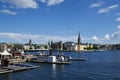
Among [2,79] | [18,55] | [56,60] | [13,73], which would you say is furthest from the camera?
[18,55]

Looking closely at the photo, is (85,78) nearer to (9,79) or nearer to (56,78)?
(56,78)

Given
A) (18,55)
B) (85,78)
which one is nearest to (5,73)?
(85,78)

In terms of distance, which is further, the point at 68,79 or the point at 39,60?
the point at 39,60

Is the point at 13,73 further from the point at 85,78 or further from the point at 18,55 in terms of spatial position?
the point at 18,55

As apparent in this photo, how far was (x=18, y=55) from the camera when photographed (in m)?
111

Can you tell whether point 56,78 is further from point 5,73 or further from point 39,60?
point 39,60

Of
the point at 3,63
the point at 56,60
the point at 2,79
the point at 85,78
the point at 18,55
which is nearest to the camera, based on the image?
the point at 2,79

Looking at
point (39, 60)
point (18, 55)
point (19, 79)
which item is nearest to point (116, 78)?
point (19, 79)

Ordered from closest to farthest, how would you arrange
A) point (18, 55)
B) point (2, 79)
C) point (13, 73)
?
point (2, 79)
point (13, 73)
point (18, 55)

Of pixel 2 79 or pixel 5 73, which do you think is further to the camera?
pixel 5 73

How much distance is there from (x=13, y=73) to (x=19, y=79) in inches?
310

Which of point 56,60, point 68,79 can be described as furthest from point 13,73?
point 56,60

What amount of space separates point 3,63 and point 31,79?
594 inches

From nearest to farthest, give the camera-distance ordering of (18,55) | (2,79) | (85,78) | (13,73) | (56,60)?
(2,79) → (85,78) → (13,73) → (56,60) → (18,55)
